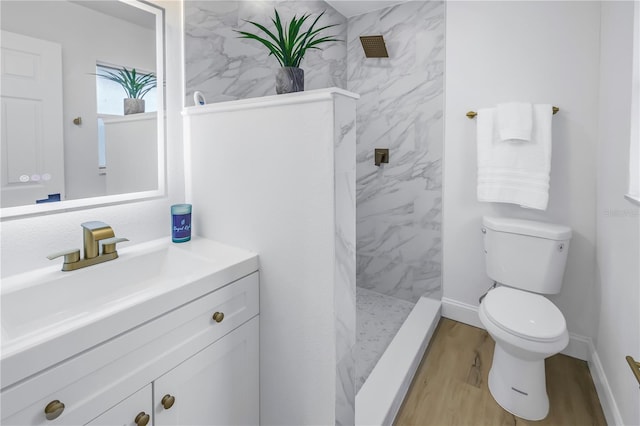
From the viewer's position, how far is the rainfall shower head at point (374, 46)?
8.23ft

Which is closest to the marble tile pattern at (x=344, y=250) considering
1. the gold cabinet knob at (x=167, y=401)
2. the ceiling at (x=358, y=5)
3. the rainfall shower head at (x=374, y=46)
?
the gold cabinet knob at (x=167, y=401)

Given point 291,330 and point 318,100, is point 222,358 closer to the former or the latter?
point 291,330

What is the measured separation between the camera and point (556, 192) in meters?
2.06

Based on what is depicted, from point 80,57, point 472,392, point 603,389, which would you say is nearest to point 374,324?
point 472,392

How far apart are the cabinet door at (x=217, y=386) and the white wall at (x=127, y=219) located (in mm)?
605

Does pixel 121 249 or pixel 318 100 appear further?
pixel 121 249

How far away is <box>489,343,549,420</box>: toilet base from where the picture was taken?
1.65 metres

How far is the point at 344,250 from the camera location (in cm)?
113

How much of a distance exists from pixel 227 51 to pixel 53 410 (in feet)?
5.21

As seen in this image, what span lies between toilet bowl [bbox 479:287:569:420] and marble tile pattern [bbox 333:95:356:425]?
89 centimetres

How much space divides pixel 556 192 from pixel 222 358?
2124 millimetres

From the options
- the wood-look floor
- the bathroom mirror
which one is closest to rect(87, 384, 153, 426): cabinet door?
the bathroom mirror

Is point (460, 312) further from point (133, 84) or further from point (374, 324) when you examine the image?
point (133, 84)

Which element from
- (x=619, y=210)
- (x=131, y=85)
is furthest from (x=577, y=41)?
(x=131, y=85)
